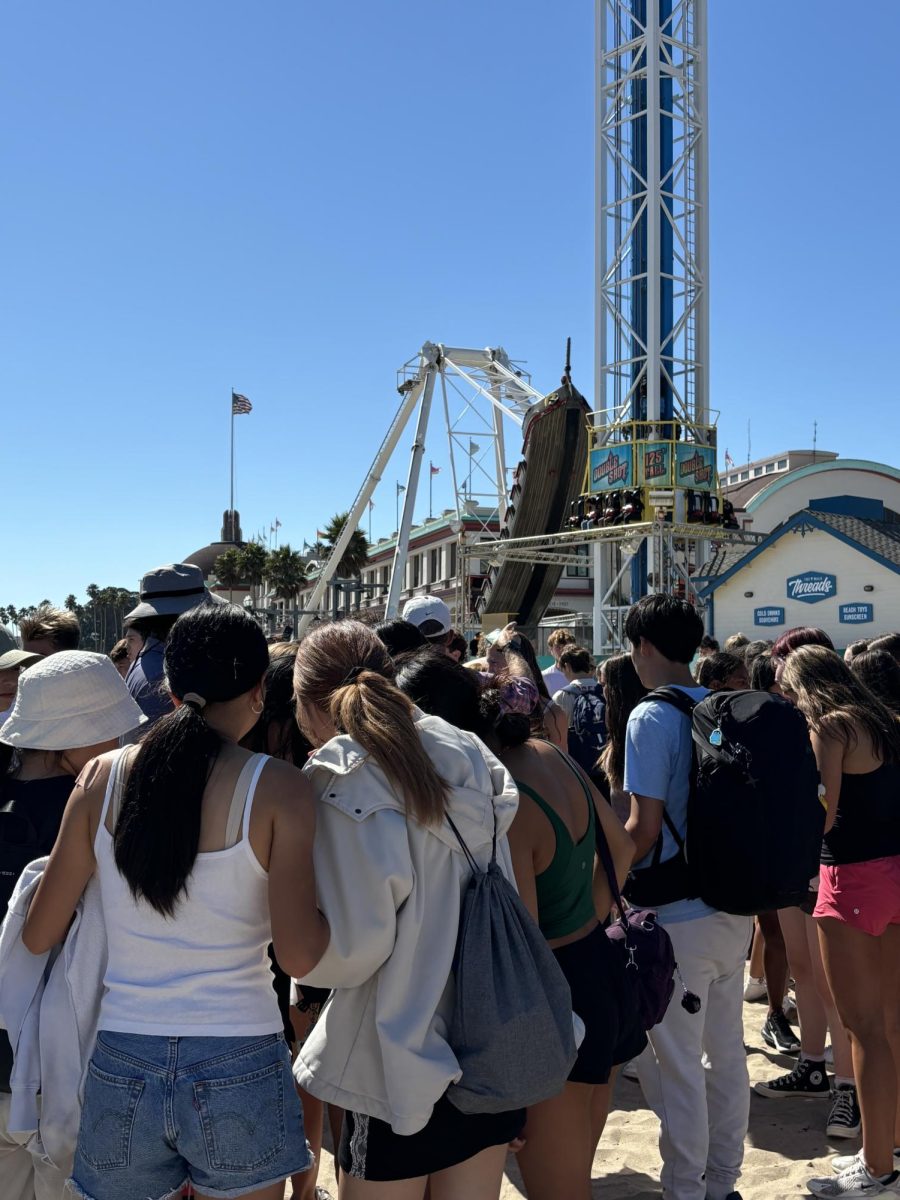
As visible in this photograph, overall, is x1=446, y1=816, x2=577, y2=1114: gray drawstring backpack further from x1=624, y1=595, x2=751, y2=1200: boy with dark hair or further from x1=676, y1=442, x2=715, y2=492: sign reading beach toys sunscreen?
x1=676, y1=442, x2=715, y2=492: sign reading beach toys sunscreen

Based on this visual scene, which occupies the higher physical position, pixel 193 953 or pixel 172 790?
pixel 172 790

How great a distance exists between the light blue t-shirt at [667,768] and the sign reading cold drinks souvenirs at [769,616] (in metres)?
25.1

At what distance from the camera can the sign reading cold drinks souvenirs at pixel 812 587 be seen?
86.6 ft

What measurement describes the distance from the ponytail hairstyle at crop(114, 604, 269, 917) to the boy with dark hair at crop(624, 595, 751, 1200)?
194 cm

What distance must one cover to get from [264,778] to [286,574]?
5855 centimetres

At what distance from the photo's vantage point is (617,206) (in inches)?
1412

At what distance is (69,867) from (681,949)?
2369 millimetres

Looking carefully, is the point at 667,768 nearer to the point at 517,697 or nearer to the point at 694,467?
the point at 517,697

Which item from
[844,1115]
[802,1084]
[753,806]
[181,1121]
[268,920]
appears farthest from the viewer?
[802,1084]

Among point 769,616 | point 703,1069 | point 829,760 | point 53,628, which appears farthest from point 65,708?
point 769,616

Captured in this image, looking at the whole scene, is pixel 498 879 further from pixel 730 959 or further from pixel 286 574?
pixel 286 574

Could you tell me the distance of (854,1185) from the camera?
13.5ft

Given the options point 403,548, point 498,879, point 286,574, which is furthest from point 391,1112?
point 286,574

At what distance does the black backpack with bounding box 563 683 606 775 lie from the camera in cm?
640
